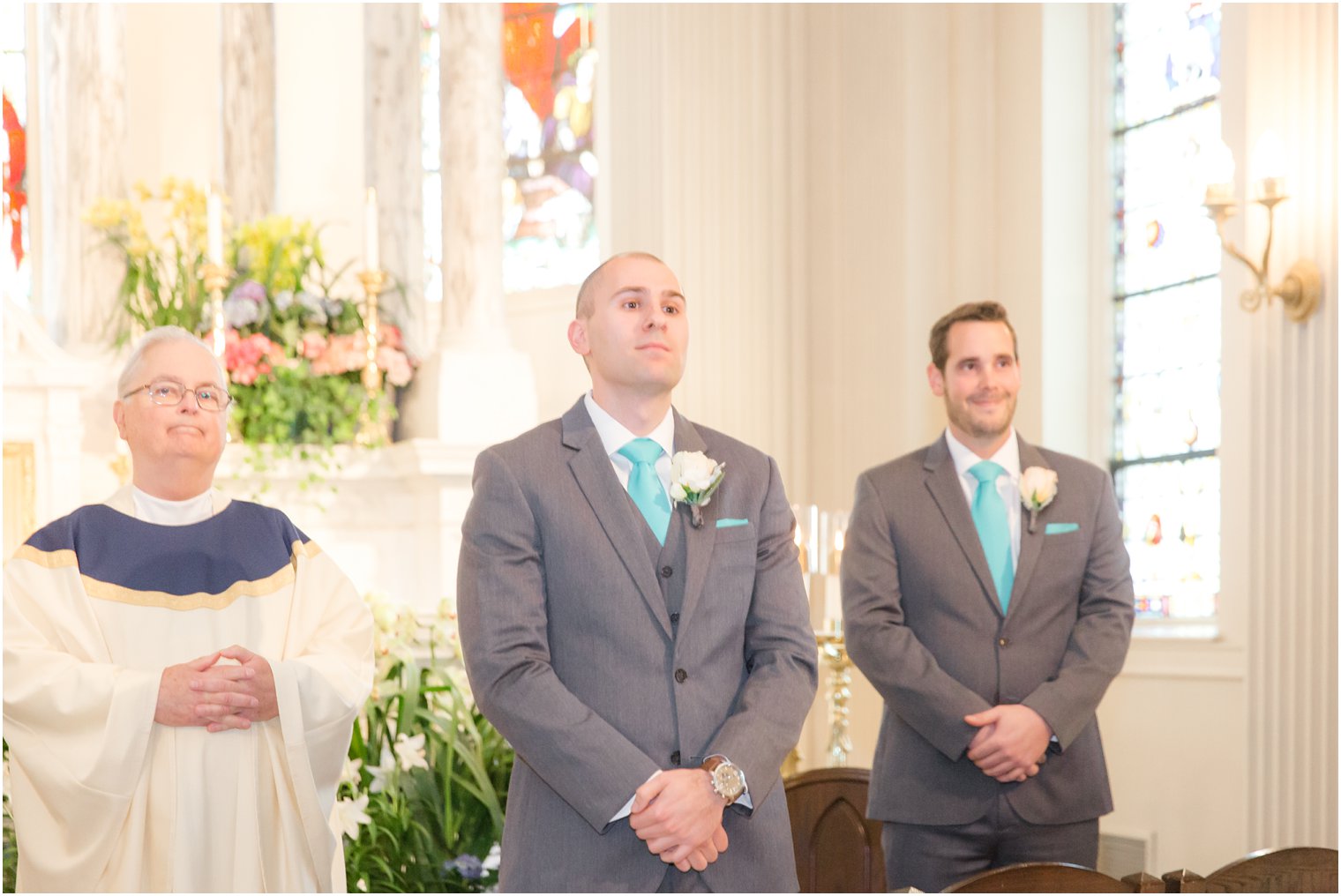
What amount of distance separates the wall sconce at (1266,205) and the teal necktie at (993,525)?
1.95 meters

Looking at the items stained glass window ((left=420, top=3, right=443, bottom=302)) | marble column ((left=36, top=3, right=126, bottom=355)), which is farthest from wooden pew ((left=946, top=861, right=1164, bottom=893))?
stained glass window ((left=420, top=3, right=443, bottom=302))

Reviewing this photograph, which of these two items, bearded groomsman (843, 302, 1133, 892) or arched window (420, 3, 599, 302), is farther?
arched window (420, 3, 599, 302)


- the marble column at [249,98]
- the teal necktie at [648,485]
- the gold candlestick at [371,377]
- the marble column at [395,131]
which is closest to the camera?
the teal necktie at [648,485]

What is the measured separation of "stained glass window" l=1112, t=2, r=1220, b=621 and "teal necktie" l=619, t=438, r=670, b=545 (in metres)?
4.57

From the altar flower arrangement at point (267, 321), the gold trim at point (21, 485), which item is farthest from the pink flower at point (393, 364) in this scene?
the gold trim at point (21, 485)

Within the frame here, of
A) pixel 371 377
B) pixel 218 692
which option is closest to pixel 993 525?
pixel 218 692

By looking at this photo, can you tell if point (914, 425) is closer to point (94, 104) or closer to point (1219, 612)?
point (1219, 612)

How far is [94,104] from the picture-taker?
6.54 meters

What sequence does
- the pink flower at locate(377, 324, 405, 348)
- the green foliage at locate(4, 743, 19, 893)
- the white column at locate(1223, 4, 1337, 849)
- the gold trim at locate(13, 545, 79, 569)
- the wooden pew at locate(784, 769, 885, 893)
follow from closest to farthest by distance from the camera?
the gold trim at locate(13, 545, 79, 569), the green foliage at locate(4, 743, 19, 893), the wooden pew at locate(784, 769, 885, 893), the white column at locate(1223, 4, 1337, 849), the pink flower at locate(377, 324, 405, 348)

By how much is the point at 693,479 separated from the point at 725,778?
0.53 metres

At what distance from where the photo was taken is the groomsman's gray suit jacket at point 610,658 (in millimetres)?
2727

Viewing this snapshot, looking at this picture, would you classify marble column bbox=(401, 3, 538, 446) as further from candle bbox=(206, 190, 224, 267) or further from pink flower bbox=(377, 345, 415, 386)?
candle bbox=(206, 190, 224, 267)

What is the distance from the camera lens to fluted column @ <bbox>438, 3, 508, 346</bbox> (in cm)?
625

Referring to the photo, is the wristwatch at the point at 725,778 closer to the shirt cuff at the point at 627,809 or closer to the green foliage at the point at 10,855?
the shirt cuff at the point at 627,809
